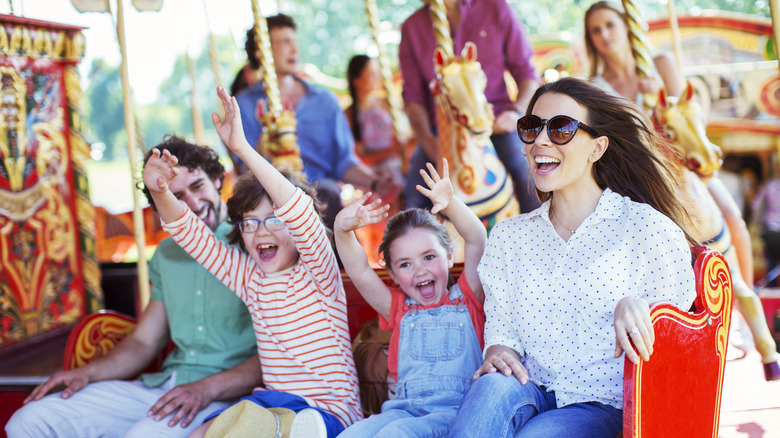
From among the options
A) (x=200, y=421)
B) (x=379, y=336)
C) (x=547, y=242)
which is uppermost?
(x=547, y=242)

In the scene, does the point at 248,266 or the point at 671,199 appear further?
the point at 248,266

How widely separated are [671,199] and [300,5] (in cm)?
1220

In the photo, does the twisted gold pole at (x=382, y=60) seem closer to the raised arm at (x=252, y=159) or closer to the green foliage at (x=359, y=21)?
the green foliage at (x=359, y=21)

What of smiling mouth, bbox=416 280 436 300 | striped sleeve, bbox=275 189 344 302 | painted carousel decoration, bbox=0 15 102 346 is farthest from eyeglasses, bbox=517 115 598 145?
painted carousel decoration, bbox=0 15 102 346

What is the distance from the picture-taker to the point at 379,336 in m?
2.27

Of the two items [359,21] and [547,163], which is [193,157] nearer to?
[547,163]

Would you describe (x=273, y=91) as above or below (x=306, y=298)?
above

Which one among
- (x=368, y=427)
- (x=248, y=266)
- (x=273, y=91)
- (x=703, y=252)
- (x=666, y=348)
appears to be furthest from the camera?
(x=273, y=91)

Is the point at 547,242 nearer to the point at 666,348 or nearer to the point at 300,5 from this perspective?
the point at 666,348

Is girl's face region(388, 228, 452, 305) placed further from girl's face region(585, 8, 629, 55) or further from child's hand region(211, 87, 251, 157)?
girl's face region(585, 8, 629, 55)

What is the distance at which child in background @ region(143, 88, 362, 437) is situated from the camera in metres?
1.96

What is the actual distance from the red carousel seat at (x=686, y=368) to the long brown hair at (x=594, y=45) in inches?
76.2

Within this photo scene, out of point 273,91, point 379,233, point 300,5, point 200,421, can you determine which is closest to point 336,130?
point 273,91

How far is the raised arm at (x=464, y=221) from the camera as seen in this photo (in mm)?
1862
